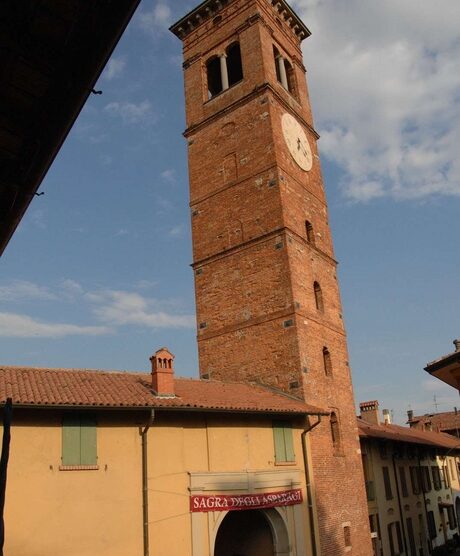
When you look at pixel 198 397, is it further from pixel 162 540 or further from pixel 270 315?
pixel 270 315

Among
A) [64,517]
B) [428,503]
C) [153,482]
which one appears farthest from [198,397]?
[428,503]

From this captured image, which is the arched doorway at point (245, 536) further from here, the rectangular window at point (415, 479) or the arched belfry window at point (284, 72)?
the arched belfry window at point (284, 72)

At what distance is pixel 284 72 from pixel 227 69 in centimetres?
246

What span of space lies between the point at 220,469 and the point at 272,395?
3.59 meters

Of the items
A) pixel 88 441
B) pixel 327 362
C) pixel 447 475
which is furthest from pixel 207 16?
pixel 447 475

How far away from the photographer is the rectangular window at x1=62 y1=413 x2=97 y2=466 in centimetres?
1200

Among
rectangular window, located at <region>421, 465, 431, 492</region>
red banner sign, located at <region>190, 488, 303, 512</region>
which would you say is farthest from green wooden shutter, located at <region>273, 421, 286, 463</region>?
rectangular window, located at <region>421, 465, 431, 492</region>

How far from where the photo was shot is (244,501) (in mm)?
14336

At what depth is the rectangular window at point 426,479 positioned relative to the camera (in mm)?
30413

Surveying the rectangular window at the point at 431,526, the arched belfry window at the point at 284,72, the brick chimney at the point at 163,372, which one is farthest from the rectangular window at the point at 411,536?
the arched belfry window at the point at 284,72

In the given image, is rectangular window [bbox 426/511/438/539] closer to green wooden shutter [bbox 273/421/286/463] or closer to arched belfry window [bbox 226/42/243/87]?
green wooden shutter [bbox 273/421/286/463]

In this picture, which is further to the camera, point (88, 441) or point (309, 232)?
point (309, 232)

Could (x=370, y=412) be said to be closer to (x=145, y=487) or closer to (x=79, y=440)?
(x=145, y=487)

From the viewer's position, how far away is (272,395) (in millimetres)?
17281
